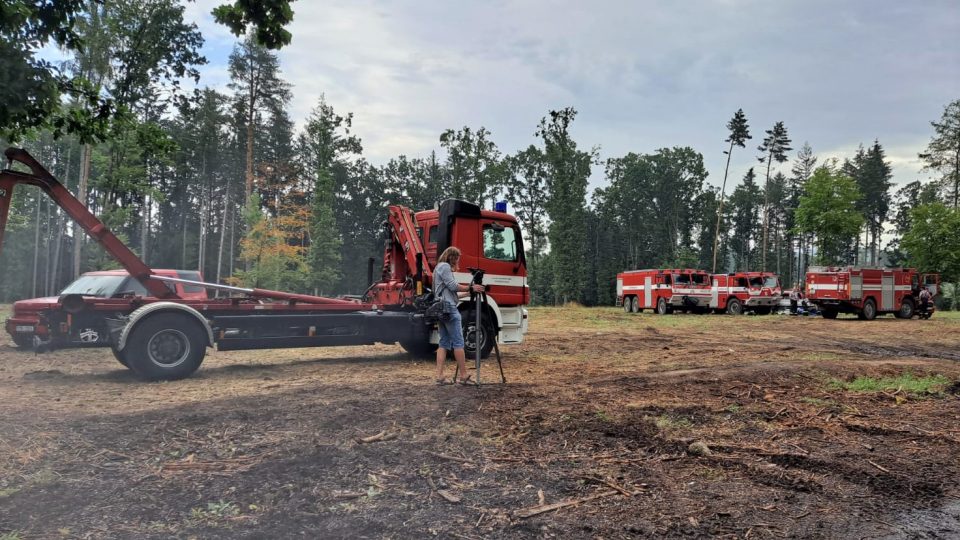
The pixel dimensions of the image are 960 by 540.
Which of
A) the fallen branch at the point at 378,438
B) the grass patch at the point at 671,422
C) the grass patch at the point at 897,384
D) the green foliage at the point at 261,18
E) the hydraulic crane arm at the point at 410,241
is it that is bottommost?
the fallen branch at the point at 378,438

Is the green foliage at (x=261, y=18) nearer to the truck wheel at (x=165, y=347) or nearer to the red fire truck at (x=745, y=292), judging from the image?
the truck wheel at (x=165, y=347)

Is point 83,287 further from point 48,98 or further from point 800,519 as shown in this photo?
point 800,519

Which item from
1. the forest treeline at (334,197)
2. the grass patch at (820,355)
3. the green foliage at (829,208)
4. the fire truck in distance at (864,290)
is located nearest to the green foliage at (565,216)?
the forest treeline at (334,197)

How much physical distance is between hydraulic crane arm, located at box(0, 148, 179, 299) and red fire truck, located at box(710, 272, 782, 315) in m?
30.8

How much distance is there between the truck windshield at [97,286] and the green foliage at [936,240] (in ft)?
163

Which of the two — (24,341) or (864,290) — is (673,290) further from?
(24,341)

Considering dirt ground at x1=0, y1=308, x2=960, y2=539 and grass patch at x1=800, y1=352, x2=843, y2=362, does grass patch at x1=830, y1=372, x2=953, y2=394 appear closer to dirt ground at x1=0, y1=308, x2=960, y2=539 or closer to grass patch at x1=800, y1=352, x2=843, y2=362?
dirt ground at x1=0, y1=308, x2=960, y2=539

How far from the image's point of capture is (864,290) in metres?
27.2

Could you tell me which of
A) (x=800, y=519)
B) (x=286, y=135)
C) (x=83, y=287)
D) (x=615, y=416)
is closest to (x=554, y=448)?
(x=615, y=416)

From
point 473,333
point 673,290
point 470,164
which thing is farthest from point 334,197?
point 473,333

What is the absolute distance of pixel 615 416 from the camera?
19.1ft

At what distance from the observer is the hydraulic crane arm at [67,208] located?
8.09 m

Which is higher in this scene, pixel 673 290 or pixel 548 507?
pixel 673 290

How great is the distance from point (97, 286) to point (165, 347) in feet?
11.1
